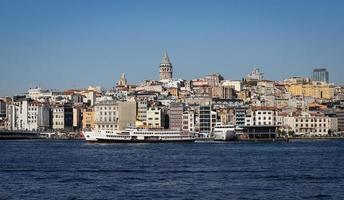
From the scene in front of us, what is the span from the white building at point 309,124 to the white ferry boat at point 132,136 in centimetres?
2870

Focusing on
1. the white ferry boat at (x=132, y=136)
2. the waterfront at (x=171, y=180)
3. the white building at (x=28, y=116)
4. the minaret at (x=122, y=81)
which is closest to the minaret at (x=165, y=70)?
the minaret at (x=122, y=81)

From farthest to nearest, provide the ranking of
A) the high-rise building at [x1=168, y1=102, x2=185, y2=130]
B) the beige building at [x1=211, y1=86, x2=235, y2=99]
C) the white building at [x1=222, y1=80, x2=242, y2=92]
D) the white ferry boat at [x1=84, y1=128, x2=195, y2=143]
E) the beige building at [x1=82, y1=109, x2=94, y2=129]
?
the white building at [x1=222, y1=80, x2=242, y2=92], the beige building at [x1=211, y1=86, x2=235, y2=99], the beige building at [x1=82, y1=109, x2=94, y2=129], the high-rise building at [x1=168, y1=102, x2=185, y2=130], the white ferry boat at [x1=84, y1=128, x2=195, y2=143]

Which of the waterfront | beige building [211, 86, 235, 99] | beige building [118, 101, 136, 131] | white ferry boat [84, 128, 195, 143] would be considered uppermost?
beige building [211, 86, 235, 99]

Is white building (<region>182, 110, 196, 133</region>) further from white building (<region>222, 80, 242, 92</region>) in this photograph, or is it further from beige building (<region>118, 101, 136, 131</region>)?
white building (<region>222, 80, 242, 92</region>)

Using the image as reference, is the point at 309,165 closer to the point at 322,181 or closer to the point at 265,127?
the point at 322,181

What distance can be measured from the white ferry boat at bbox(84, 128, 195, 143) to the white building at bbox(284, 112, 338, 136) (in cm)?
2870

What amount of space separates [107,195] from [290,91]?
136 m

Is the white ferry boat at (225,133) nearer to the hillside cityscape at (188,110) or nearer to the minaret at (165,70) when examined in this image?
the hillside cityscape at (188,110)

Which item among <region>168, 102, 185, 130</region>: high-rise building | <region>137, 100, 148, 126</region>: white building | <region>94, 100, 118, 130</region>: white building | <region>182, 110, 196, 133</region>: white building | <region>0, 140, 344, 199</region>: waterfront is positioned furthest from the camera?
<region>137, 100, 148, 126</region>: white building

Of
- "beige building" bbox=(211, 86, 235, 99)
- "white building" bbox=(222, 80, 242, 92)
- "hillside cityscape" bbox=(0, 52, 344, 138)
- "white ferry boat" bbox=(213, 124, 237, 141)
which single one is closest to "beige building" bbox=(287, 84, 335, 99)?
"hillside cityscape" bbox=(0, 52, 344, 138)

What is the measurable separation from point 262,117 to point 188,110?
34.9 feet

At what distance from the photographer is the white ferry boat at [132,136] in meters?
80.0

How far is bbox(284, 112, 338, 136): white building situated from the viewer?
353ft

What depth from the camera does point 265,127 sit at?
92250 mm
